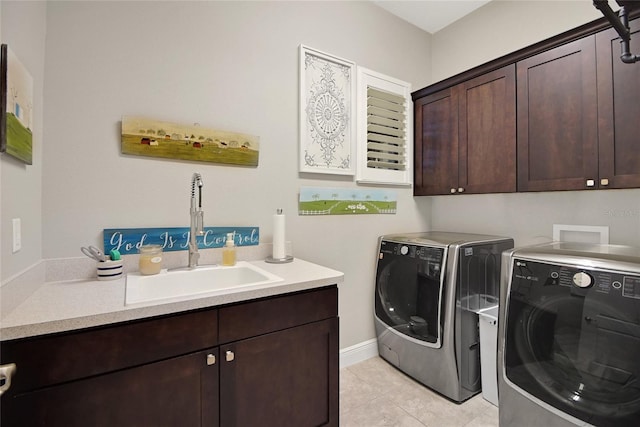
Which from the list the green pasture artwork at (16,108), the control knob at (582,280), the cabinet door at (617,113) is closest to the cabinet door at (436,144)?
the cabinet door at (617,113)

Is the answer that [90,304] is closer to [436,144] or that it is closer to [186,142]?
[186,142]

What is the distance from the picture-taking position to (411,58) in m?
2.78

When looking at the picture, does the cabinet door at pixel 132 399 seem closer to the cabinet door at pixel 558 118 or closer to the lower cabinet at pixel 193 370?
the lower cabinet at pixel 193 370

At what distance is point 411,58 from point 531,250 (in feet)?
6.89

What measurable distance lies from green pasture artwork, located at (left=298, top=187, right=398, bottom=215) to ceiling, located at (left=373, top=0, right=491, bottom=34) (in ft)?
5.29

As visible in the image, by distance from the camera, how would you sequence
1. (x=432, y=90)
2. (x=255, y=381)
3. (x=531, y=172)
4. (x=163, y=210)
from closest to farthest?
(x=255, y=381) < (x=163, y=210) < (x=531, y=172) < (x=432, y=90)

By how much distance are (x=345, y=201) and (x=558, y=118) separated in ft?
4.78

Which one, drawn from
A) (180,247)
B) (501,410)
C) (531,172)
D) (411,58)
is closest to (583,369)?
(501,410)

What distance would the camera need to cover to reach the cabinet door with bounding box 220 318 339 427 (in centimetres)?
115

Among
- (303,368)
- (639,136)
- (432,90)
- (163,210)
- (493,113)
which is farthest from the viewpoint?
(432,90)

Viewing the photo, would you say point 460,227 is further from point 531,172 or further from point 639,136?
point 639,136

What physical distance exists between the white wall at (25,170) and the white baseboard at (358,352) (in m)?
2.03

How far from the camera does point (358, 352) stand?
2.41m

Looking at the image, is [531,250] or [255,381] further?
[531,250]
